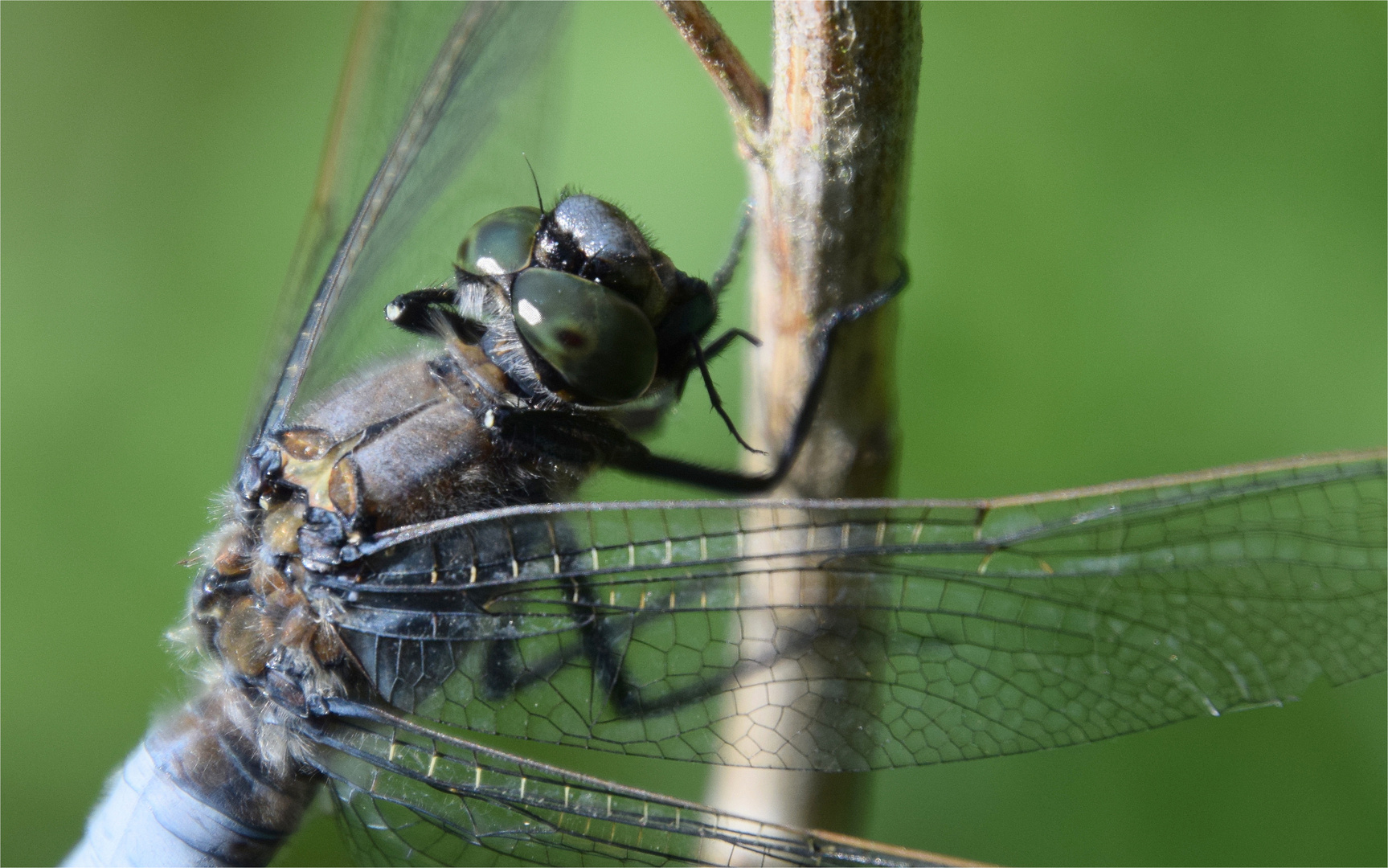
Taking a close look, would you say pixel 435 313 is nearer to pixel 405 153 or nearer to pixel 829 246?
pixel 405 153

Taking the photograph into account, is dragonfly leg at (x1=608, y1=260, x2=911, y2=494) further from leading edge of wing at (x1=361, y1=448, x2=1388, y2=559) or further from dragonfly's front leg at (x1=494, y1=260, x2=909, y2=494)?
leading edge of wing at (x1=361, y1=448, x2=1388, y2=559)

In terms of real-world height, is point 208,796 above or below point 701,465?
below

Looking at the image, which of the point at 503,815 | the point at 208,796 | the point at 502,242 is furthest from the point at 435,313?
the point at 208,796

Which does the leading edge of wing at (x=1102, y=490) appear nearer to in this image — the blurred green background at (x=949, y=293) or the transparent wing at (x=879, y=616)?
the transparent wing at (x=879, y=616)

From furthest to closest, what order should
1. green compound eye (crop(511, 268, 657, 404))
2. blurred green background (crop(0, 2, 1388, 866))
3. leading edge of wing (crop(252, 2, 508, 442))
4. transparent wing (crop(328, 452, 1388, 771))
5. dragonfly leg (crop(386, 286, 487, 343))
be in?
1. blurred green background (crop(0, 2, 1388, 866))
2. leading edge of wing (crop(252, 2, 508, 442))
3. dragonfly leg (crop(386, 286, 487, 343))
4. green compound eye (crop(511, 268, 657, 404))
5. transparent wing (crop(328, 452, 1388, 771))

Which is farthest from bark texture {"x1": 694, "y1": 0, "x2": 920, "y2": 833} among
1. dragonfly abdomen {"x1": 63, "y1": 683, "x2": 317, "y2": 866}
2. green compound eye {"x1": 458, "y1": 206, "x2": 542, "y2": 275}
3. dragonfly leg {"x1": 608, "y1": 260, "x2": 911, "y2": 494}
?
dragonfly abdomen {"x1": 63, "y1": 683, "x2": 317, "y2": 866}
